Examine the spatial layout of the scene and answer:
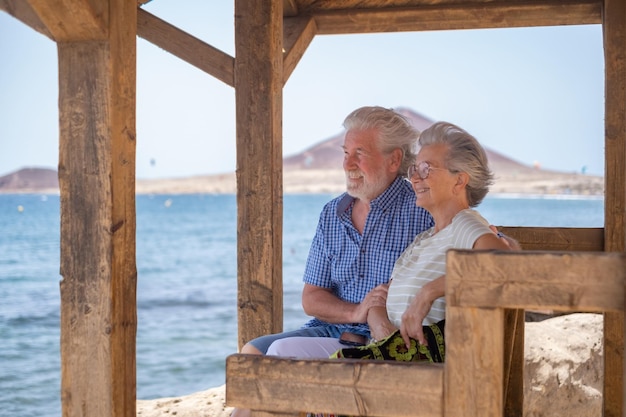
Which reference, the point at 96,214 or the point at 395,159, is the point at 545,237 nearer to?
the point at 395,159

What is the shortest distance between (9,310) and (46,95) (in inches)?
1256

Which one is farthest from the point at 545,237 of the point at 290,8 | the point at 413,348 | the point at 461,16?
the point at 290,8

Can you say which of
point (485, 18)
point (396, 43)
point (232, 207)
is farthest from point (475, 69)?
point (485, 18)

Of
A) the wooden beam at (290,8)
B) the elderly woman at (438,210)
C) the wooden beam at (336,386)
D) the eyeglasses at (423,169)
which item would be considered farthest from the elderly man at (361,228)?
the wooden beam at (290,8)

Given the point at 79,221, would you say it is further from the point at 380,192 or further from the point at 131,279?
the point at 380,192

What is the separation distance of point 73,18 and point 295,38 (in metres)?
1.97

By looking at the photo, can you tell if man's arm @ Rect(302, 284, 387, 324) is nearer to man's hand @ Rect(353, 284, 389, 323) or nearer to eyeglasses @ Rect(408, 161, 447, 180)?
man's hand @ Rect(353, 284, 389, 323)

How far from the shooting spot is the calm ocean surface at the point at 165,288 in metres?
10.1

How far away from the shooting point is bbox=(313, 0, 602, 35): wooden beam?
407cm

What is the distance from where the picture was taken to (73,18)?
2.25 metres

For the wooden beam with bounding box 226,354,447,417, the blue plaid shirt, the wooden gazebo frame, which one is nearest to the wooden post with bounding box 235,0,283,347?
the wooden gazebo frame

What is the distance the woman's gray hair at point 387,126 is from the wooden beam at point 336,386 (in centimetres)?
137

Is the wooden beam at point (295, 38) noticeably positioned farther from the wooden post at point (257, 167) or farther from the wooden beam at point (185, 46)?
the wooden post at point (257, 167)

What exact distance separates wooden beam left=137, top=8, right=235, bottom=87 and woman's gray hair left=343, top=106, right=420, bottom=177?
878 millimetres
